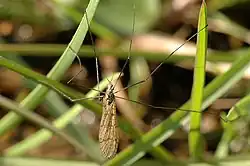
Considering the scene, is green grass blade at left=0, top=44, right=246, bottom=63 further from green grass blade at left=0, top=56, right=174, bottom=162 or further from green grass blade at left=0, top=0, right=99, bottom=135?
green grass blade at left=0, top=56, right=174, bottom=162

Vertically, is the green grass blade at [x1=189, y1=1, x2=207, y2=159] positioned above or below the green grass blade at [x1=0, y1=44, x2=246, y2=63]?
below

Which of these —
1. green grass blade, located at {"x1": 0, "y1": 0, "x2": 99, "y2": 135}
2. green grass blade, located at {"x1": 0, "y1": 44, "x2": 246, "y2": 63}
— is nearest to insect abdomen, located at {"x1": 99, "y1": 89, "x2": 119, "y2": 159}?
green grass blade, located at {"x1": 0, "y1": 0, "x2": 99, "y2": 135}

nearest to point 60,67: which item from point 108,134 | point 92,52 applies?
point 108,134


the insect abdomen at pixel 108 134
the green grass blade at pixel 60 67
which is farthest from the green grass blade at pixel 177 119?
the green grass blade at pixel 60 67

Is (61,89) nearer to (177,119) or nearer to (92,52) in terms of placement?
(177,119)

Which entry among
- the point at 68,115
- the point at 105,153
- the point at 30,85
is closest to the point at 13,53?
the point at 30,85

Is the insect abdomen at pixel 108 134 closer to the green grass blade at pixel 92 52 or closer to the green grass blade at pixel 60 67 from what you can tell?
the green grass blade at pixel 60 67

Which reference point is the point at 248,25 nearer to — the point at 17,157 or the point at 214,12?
the point at 214,12
